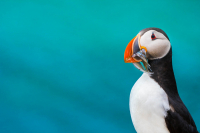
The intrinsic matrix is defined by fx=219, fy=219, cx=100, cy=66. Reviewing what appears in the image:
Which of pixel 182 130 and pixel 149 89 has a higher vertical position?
pixel 149 89

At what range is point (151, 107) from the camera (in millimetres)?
1356

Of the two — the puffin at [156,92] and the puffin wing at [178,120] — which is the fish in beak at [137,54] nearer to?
the puffin at [156,92]

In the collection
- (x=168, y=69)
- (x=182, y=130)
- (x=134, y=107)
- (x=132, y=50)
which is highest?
(x=132, y=50)

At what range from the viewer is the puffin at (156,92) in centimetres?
136

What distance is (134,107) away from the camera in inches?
55.9

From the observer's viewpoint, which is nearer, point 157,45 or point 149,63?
point 157,45

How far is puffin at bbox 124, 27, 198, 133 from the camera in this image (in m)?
1.36

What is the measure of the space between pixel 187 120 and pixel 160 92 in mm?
278

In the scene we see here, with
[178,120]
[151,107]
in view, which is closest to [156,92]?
[151,107]

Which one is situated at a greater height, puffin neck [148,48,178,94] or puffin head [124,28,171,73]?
puffin head [124,28,171,73]

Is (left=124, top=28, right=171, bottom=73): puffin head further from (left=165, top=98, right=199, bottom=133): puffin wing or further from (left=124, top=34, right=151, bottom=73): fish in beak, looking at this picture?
(left=165, top=98, right=199, bottom=133): puffin wing

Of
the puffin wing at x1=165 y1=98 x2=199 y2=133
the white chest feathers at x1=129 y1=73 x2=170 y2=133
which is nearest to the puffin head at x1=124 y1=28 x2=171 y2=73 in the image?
the white chest feathers at x1=129 y1=73 x2=170 y2=133

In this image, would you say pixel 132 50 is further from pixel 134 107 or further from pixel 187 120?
pixel 187 120

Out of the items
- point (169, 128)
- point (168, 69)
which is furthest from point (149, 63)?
point (169, 128)
